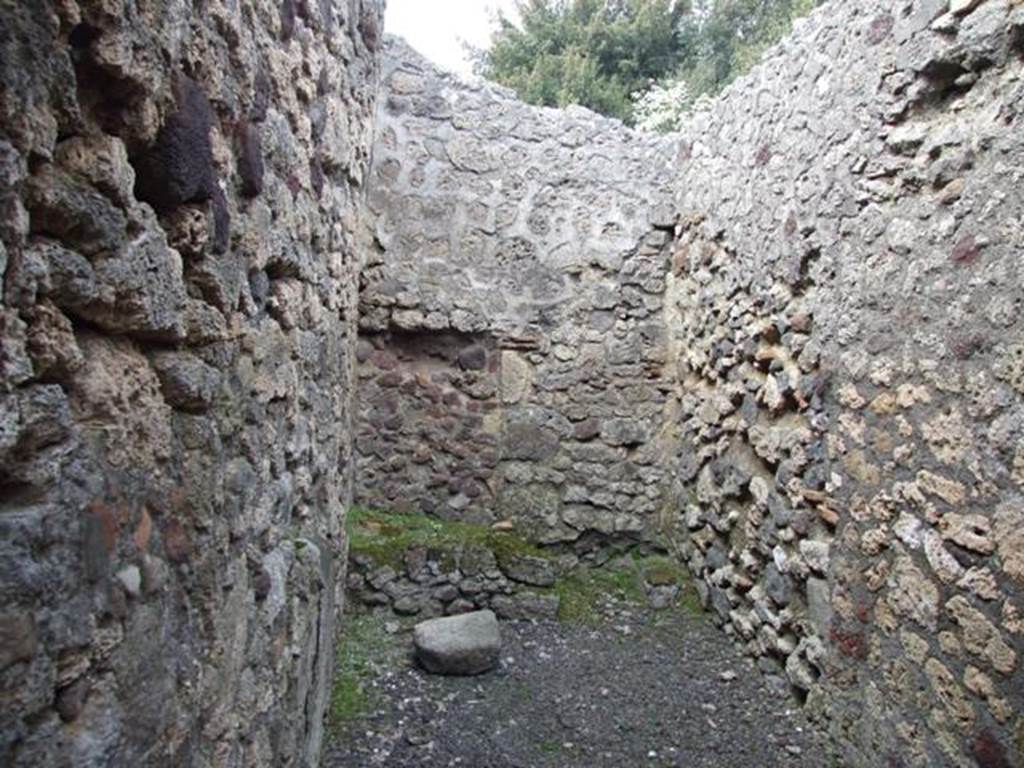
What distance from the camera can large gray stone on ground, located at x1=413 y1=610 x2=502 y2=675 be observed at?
3230mm

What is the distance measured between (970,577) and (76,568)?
2208mm

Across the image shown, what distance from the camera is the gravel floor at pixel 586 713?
269cm

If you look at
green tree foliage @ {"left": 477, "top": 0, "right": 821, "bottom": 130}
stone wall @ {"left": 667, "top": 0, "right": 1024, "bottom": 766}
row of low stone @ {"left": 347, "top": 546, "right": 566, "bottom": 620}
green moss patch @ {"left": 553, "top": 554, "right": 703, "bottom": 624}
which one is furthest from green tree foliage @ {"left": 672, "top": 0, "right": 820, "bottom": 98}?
row of low stone @ {"left": 347, "top": 546, "right": 566, "bottom": 620}

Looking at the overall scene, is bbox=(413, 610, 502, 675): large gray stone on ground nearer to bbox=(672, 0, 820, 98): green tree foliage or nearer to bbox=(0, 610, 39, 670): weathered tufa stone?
bbox=(0, 610, 39, 670): weathered tufa stone

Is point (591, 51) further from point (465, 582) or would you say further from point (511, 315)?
point (465, 582)

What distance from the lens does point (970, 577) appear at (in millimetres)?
2094

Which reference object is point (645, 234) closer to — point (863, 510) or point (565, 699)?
point (863, 510)

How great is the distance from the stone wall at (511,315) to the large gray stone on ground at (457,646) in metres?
0.94

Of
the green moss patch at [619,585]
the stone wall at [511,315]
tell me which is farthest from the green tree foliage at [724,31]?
the green moss patch at [619,585]

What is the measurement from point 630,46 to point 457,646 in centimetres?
Result: 1101

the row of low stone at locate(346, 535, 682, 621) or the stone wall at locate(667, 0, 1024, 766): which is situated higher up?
the stone wall at locate(667, 0, 1024, 766)

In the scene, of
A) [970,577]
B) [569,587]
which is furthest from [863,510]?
[569,587]

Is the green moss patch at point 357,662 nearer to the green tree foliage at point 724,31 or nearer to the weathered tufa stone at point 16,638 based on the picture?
the weathered tufa stone at point 16,638

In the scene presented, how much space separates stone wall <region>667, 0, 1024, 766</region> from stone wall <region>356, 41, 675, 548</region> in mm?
733
